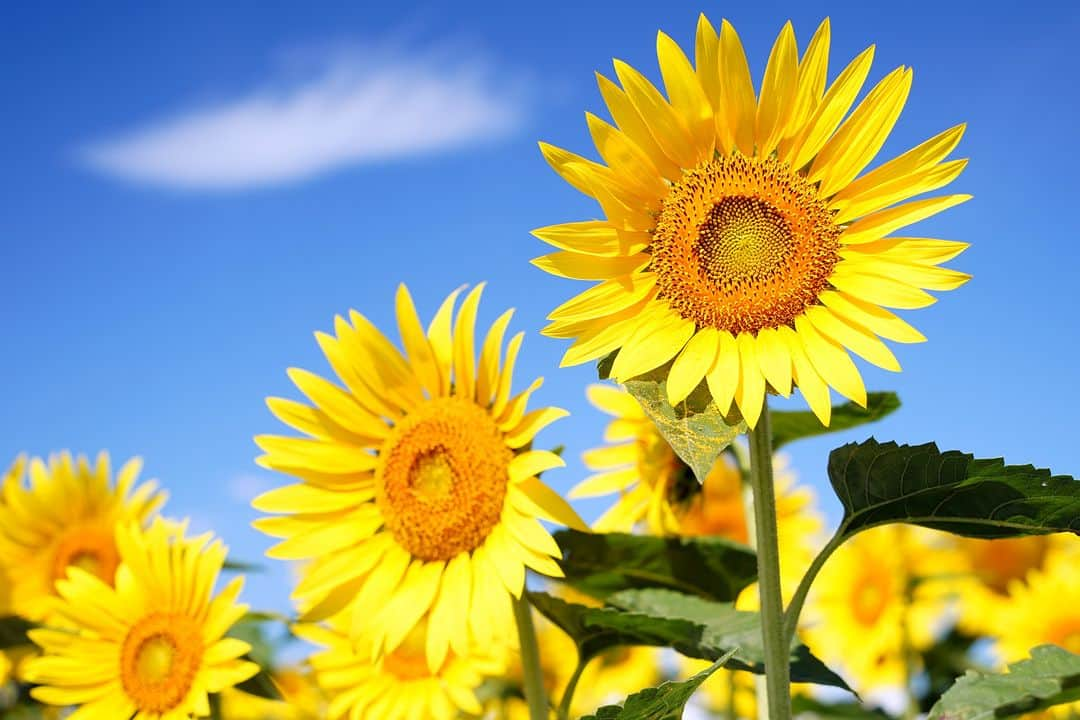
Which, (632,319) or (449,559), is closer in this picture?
(632,319)

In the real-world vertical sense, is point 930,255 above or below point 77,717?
above

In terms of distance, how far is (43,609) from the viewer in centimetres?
427

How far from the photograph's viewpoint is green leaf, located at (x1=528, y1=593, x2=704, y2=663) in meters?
2.37

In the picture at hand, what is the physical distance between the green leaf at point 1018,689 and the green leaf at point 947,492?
0.91ft

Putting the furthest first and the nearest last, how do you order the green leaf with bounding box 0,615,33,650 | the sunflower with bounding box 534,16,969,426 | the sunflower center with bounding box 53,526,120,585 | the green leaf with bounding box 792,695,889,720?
the sunflower center with bounding box 53,526,120,585, the green leaf with bounding box 792,695,889,720, the green leaf with bounding box 0,615,33,650, the sunflower with bounding box 534,16,969,426

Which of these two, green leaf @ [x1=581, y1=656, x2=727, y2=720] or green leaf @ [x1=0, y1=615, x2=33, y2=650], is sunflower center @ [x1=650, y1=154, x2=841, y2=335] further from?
green leaf @ [x1=0, y1=615, x2=33, y2=650]

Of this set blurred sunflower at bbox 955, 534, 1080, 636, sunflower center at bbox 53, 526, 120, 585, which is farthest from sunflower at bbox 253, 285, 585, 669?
blurred sunflower at bbox 955, 534, 1080, 636

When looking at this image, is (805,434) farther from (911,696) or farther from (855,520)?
(911,696)

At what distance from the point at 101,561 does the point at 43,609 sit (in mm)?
397

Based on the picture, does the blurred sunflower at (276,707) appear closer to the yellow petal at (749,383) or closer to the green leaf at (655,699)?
the green leaf at (655,699)

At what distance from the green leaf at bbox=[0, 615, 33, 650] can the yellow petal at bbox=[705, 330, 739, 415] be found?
2419 mm

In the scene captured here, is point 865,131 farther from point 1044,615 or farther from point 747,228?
point 1044,615

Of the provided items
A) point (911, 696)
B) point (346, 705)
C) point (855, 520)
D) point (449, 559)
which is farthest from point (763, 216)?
point (911, 696)

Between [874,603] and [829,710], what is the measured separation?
3.80ft
